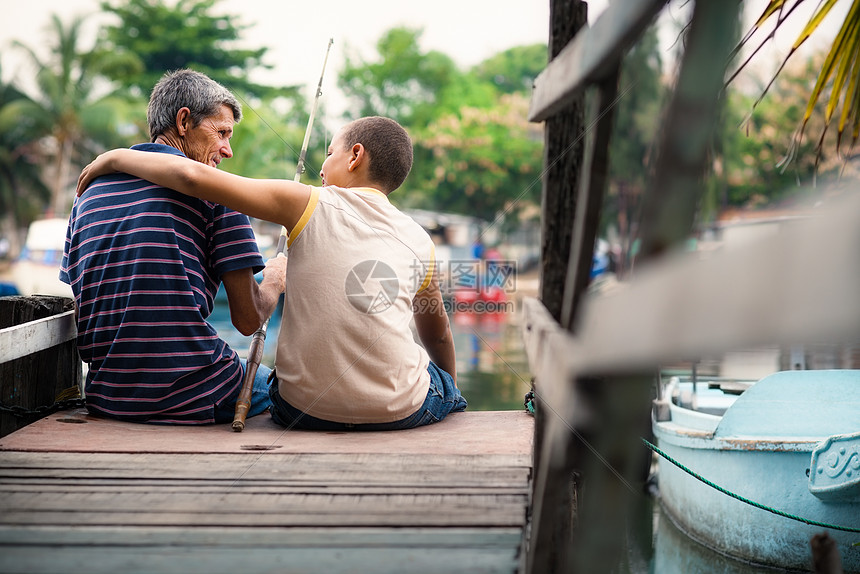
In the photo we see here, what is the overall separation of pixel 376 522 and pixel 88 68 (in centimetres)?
2457

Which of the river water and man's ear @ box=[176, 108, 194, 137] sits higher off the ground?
man's ear @ box=[176, 108, 194, 137]

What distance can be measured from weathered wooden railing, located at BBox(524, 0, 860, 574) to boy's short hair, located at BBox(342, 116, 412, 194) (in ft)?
1.47

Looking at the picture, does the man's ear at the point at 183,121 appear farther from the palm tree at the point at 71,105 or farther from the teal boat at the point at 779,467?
the palm tree at the point at 71,105

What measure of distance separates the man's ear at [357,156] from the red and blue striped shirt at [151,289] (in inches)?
12.2

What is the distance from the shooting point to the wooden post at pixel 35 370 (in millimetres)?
2227

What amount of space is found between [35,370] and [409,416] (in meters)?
1.06

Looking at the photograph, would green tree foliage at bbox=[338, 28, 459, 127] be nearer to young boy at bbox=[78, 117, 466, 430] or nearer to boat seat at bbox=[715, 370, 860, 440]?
boat seat at bbox=[715, 370, 860, 440]

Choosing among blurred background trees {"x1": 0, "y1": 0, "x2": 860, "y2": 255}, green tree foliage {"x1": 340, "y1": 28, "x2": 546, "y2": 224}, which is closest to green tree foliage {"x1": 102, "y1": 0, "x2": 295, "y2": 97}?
blurred background trees {"x1": 0, "y1": 0, "x2": 860, "y2": 255}

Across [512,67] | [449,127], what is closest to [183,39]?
[449,127]

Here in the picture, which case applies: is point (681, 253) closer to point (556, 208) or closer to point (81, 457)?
point (81, 457)

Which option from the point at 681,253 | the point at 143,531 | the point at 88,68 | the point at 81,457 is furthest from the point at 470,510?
the point at 88,68

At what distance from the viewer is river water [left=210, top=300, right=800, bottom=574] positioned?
561 cm

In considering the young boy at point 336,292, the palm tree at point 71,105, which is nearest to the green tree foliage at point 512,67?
the palm tree at point 71,105

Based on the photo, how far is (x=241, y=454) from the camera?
1758mm
